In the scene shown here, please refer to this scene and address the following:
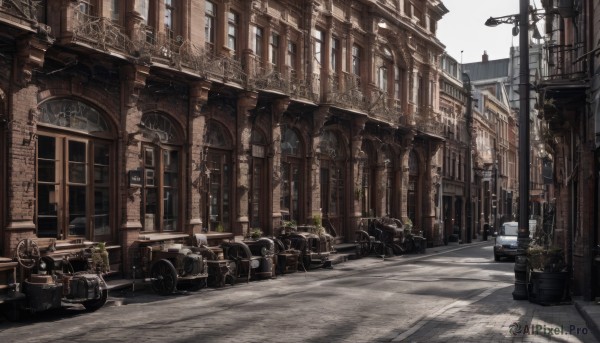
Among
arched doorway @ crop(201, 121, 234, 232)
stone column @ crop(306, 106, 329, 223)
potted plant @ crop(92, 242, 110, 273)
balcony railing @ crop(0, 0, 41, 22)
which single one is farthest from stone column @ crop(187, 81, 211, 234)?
stone column @ crop(306, 106, 329, 223)

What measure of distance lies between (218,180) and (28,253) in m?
8.85

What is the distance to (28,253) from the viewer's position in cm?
1423

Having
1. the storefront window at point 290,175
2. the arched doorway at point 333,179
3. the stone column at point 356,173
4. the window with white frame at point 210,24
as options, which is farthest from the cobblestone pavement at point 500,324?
the stone column at point 356,173

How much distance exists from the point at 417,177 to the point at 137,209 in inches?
897

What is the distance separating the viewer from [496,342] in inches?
403

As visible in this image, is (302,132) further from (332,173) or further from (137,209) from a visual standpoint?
(137,209)

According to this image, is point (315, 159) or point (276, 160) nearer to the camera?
point (276, 160)

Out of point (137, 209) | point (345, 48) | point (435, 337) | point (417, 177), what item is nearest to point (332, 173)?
point (345, 48)

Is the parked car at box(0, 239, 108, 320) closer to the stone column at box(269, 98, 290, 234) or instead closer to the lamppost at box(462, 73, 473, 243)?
the stone column at box(269, 98, 290, 234)

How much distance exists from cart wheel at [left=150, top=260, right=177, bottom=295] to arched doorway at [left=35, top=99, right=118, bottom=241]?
1920 millimetres

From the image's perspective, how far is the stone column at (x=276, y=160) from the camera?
24656 millimetres

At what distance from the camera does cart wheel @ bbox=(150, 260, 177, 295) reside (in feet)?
53.9

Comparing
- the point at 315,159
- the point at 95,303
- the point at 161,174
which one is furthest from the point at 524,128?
the point at 315,159

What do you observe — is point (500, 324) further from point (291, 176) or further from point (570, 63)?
point (291, 176)
